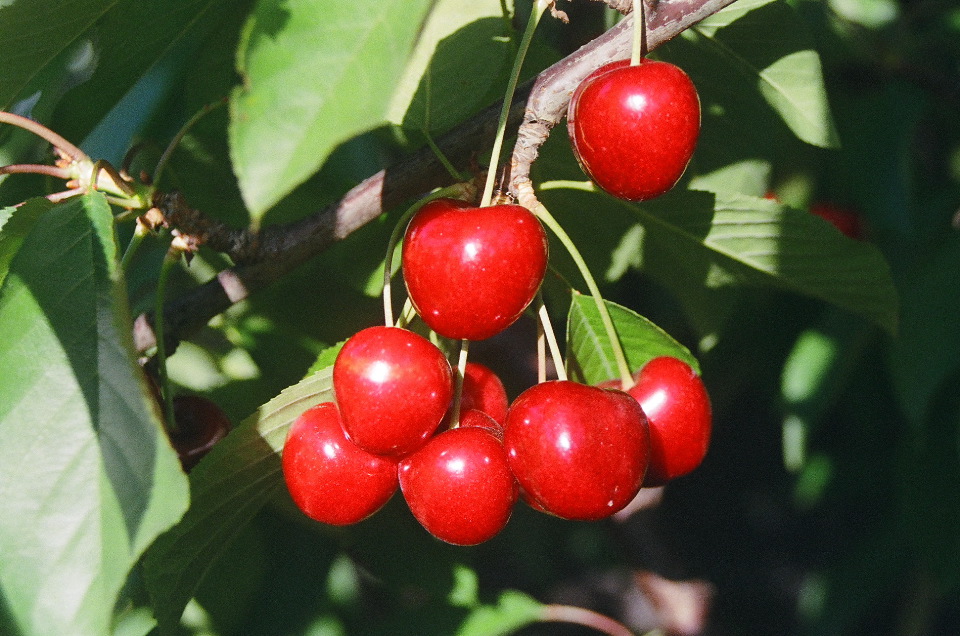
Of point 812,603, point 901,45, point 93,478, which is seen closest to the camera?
point 93,478

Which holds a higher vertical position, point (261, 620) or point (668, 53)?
point (668, 53)

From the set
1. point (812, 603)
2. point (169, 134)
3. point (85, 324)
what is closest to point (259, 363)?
point (169, 134)

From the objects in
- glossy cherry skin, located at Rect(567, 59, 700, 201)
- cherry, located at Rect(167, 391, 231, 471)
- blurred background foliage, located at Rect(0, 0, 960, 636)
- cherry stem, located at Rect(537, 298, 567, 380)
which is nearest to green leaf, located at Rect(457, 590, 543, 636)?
blurred background foliage, located at Rect(0, 0, 960, 636)

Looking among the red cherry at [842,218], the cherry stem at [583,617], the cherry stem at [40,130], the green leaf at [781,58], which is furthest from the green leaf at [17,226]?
the red cherry at [842,218]

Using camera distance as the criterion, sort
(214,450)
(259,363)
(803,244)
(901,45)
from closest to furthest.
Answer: (214,450) → (803,244) → (259,363) → (901,45)

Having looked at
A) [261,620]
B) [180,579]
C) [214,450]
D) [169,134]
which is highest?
[169,134]

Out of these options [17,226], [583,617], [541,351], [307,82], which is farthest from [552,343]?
[583,617]

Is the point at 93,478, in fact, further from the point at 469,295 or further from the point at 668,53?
the point at 668,53
